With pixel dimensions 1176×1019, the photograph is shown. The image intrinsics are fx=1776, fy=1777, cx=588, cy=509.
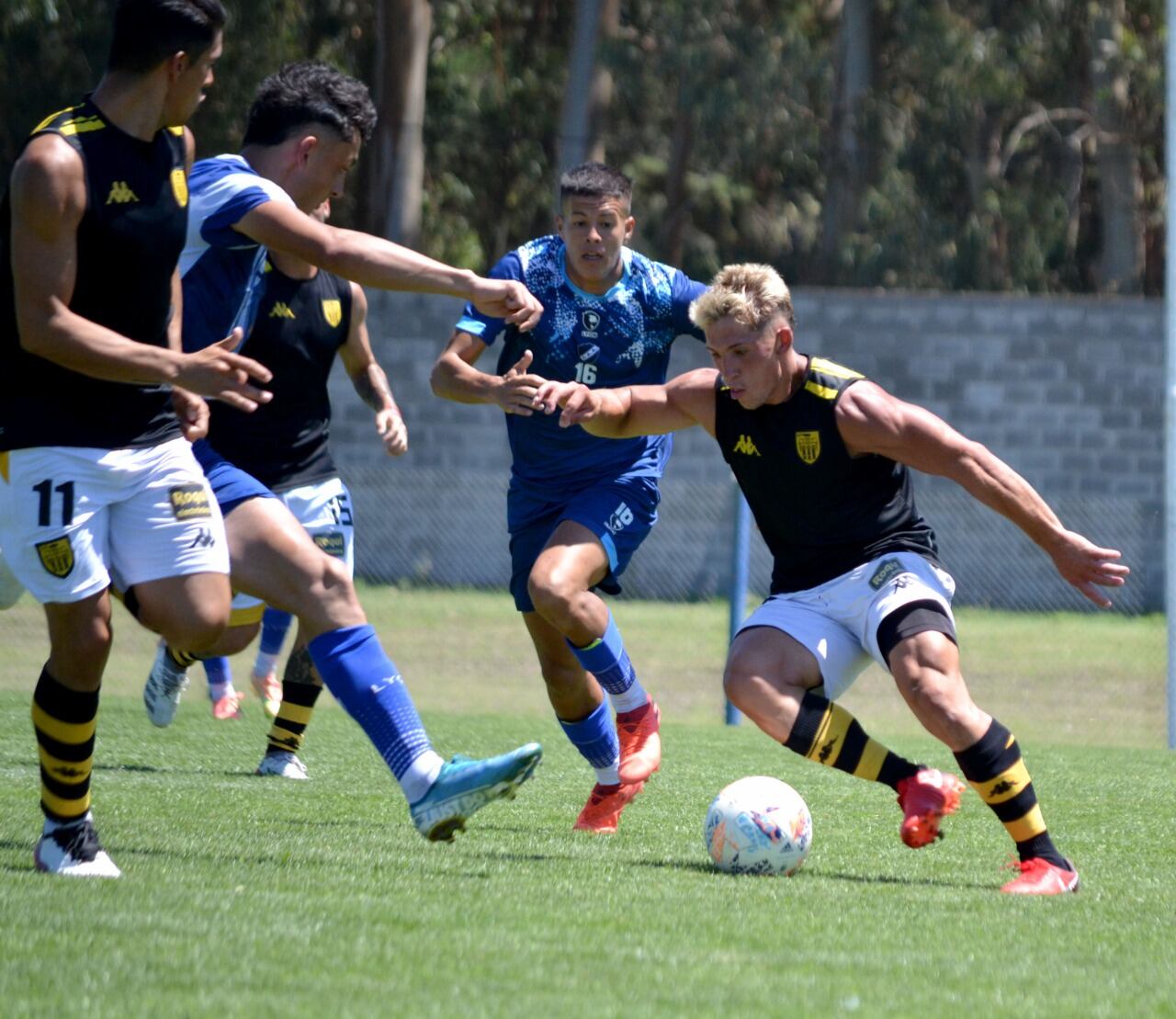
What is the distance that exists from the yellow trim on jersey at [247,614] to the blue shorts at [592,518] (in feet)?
3.97

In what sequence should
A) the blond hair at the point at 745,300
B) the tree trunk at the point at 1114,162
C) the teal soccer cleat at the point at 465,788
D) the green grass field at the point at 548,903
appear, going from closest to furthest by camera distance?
the green grass field at the point at 548,903
the teal soccer cleat at the point at 465,788
the blond hair at the point at 745,300
the tree trunk at the point at 1114,162

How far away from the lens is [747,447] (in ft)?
19.1

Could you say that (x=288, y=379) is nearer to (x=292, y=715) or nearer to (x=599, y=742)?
(x=292, y=715)

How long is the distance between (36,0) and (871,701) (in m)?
16.5

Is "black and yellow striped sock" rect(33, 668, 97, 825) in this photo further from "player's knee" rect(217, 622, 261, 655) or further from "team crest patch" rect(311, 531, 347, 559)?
"player's knee" rect(217, 622, 261, 655)

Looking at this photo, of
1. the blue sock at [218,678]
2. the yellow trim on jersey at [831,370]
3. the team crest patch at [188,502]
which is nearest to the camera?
the team crest patch at [188,502]

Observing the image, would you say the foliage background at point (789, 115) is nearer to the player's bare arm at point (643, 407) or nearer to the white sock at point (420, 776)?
the player's bare arm at point (643, 407)

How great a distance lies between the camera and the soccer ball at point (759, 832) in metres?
5.45

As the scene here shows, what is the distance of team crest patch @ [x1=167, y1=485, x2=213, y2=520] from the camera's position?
16.4 feet

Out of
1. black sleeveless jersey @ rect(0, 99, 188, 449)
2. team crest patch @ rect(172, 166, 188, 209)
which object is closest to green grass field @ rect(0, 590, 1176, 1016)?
black sleeveless jersey @ rect(0, 99, 188, 449)

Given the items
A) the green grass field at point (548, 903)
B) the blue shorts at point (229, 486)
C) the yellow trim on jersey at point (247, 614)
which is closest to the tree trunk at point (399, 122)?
the green grass field at point (548, 903)

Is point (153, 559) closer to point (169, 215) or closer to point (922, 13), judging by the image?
point (169, 215)

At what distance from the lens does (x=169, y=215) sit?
16.1 feet

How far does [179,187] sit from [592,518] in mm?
2296
